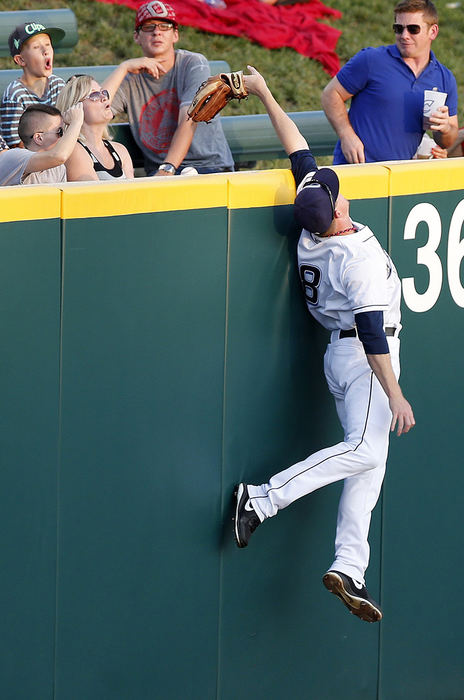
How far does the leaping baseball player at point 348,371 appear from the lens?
454 centimetres

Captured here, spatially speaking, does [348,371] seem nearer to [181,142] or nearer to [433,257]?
[433,257]

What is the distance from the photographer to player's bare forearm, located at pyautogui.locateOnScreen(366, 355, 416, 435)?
4555mm

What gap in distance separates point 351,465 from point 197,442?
60 centimetres

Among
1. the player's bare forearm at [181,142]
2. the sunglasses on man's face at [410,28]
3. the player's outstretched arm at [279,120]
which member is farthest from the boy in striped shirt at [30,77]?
the sunglasses on man's face at [410,28]

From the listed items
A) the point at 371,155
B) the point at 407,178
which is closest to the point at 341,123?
the point at 371,155

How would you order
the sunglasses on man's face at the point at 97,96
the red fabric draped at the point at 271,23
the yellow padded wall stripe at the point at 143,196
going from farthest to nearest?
the red fabric draped at the point at 271,23, the sunglasses on man's face at the point at 97,96, the yellow padded wall stripe at the point at 143,196

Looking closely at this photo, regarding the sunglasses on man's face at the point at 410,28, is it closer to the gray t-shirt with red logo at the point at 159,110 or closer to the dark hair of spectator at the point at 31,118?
the gray t-shirt with red logo at the point at 159,110

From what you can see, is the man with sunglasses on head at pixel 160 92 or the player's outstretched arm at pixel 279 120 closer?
the player's outstretched arm at pixel 279 120

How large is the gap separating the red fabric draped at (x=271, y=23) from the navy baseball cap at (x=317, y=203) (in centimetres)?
786

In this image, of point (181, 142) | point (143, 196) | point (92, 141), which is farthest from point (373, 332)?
point (181, 142)

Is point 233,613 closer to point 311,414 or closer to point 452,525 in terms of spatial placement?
point 311,414

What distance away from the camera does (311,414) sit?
16.4ft

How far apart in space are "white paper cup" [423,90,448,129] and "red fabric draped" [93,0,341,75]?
617cm

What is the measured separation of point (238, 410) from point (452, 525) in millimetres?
1393
